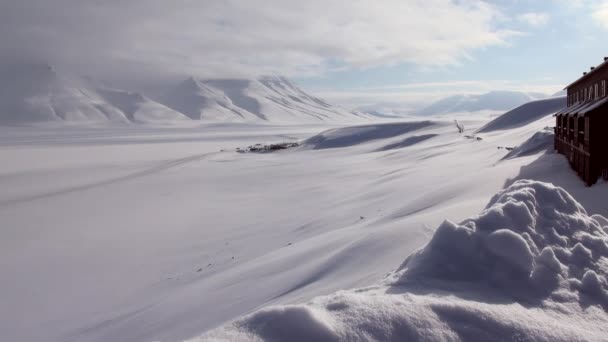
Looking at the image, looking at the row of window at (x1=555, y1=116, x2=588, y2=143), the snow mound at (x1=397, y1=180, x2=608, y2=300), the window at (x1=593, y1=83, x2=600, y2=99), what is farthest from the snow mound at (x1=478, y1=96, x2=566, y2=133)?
the snow mound at (x1=397, y1=180, x2=608, y2=300)

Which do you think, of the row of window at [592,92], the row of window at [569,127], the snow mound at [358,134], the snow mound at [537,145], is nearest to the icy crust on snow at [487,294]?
the row of window at [569,127]

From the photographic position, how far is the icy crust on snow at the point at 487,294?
329 cm

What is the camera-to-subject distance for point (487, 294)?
3990mm

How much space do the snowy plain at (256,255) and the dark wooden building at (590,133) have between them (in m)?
0.62

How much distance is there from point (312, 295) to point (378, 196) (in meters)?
12.3

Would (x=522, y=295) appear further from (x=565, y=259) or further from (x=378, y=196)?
(x=378, y=196)

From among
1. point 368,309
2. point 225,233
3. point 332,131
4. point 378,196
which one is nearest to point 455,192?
point 378,196

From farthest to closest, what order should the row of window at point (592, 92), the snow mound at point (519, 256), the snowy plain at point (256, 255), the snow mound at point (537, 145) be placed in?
the snow mound at point (537, 145), the row of window at point (592, 92), the snow mound at point (519, 256), the snowy plain at point (256, 255)

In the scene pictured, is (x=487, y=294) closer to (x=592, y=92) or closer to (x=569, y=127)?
(x=569, y=127)

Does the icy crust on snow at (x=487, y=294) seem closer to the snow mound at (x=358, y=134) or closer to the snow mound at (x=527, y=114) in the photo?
the snow mound at (x=527, y=114)

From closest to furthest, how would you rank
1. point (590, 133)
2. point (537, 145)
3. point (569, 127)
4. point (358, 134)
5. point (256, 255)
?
point (590, 133)
point (256, 255)
point (569, 127)
point (537, 145)
point (358, 134)

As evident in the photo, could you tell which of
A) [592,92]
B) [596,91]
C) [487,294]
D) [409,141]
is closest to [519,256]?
[487,294]

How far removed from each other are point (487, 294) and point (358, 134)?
5731 cm

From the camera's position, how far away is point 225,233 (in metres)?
15.7
